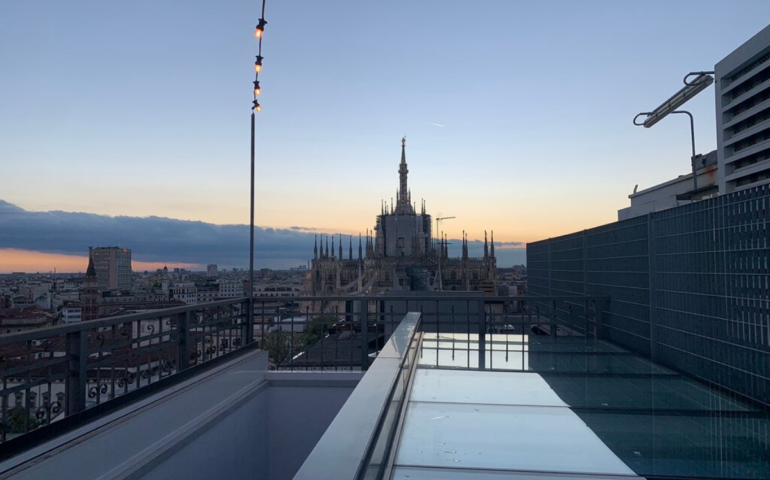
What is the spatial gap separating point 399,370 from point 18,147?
642 centimetres

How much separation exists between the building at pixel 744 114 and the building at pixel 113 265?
41150 millimetres

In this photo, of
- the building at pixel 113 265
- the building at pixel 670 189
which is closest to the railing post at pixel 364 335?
the building at pixel 113 265

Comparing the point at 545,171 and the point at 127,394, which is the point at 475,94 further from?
the point at 127,394

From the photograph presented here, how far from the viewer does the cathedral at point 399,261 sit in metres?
62.5

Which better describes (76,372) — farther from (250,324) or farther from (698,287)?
(698,287)

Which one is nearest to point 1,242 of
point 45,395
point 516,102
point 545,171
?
point 45,395

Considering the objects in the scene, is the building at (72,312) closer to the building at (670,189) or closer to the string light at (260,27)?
the string light at (260,27)

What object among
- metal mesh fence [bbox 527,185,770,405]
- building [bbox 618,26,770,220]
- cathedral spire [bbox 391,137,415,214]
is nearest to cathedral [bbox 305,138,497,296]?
cathedral spire [bbox 391,137,415,214]

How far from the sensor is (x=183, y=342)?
4293mm

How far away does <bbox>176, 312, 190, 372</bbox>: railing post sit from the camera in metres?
4.23

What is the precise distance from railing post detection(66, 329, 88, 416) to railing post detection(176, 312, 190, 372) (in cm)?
124

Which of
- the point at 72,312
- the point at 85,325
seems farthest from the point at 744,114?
the point at 85,325

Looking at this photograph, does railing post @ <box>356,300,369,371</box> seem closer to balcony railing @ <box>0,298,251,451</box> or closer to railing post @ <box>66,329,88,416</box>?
balcony railing @ <box>0,298,251,451</box>

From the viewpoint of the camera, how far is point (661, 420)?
3248mm
